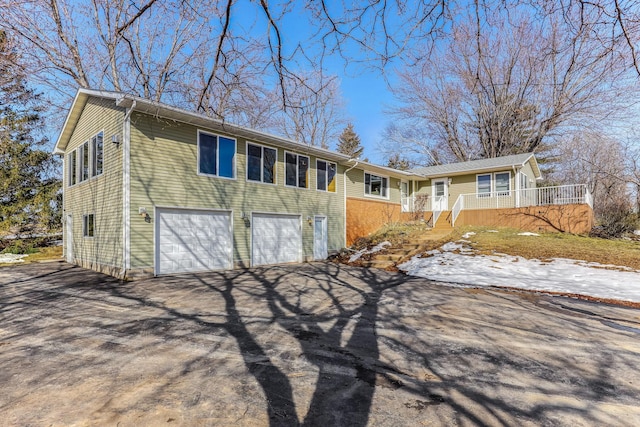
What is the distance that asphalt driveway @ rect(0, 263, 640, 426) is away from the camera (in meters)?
2.45

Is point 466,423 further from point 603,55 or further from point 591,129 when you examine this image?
point 591,129

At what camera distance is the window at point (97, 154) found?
979cm

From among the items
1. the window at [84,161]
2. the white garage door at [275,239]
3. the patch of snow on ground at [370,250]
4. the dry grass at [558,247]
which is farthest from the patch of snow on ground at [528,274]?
the window at [84,161]

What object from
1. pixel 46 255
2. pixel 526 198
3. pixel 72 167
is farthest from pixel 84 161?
pixel 526 198

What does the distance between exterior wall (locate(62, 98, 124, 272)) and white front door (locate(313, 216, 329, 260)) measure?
23.0 ft

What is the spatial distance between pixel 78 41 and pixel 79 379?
661 inches

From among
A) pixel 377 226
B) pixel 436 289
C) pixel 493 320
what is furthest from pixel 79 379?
pixel 377 226

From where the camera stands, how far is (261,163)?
37.4ft

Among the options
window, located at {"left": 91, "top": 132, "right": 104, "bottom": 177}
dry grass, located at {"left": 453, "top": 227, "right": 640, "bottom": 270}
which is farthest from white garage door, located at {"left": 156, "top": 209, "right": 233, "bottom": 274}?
dry grass, located at {"left": 453, "top": 227, "right": 640, "bottom": 270}

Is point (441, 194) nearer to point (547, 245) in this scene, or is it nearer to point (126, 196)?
point (547, 245)

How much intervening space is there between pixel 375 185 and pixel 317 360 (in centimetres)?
1400

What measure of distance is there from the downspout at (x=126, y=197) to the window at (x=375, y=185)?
10619mm

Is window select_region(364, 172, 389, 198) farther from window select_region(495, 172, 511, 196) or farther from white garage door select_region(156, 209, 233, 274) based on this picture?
white garage door select_region(156, 209, 233, 274)

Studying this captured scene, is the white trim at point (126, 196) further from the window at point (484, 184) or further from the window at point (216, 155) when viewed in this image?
the window at point (484, 184)
